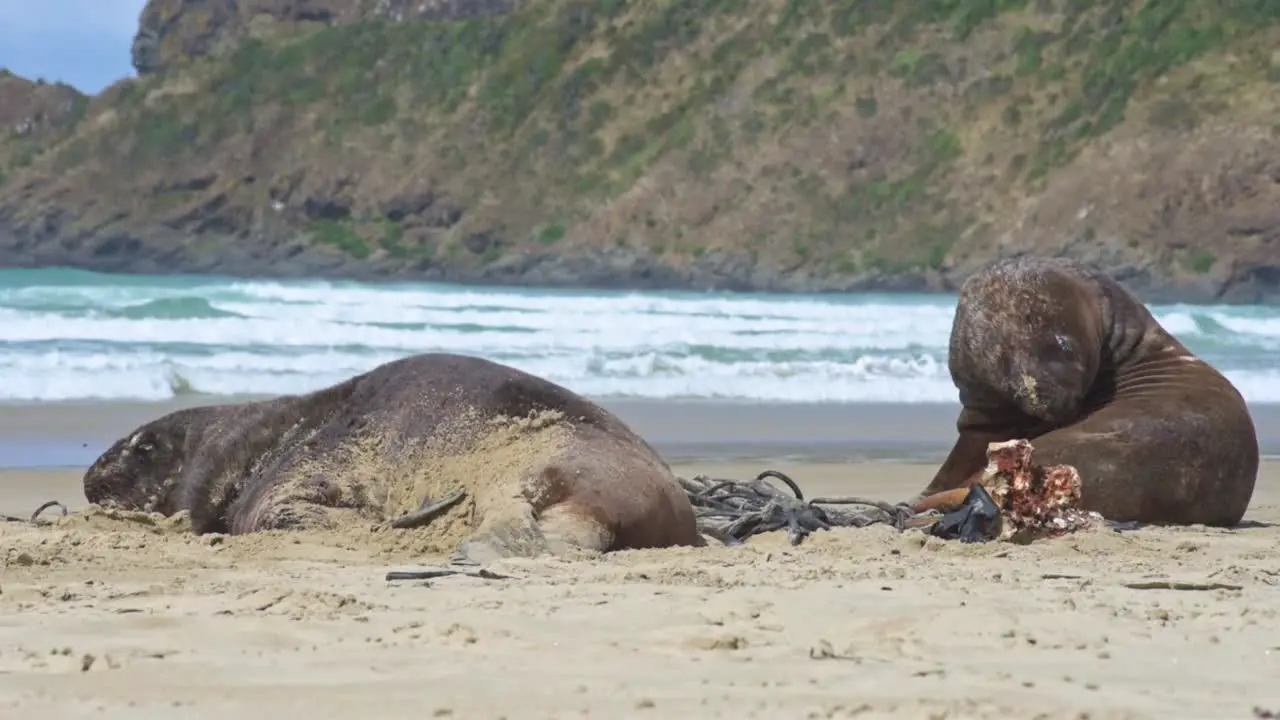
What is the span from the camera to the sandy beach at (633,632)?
3.95 meters

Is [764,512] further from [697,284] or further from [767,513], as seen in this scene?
[697,284]

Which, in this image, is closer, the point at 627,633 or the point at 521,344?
the point at 627,633

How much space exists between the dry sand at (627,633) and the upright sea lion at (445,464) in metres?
0.23

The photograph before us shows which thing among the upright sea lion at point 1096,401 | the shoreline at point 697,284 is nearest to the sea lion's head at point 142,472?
the upright sea lion at point 1096,401

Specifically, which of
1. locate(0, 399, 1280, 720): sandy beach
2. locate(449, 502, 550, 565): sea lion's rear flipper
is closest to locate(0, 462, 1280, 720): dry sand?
locate(0, 399, 1280, 720): sandy beach

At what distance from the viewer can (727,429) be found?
13797 millimetres

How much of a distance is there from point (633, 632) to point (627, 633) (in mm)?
18

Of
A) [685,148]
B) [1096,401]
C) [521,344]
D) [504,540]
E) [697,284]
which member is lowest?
[521,344]

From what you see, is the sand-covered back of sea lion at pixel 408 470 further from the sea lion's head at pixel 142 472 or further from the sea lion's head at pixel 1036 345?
the sea lion's head at pixel 1036 345

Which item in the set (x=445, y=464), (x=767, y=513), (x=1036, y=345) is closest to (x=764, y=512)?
(x=767, y=513)

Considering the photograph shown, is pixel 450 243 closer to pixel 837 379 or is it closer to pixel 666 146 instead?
pixel 666 146

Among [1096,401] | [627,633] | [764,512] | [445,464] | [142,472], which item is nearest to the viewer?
[627,633]

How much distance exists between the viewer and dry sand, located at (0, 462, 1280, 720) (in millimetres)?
3941

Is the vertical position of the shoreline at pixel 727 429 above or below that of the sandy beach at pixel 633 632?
below
